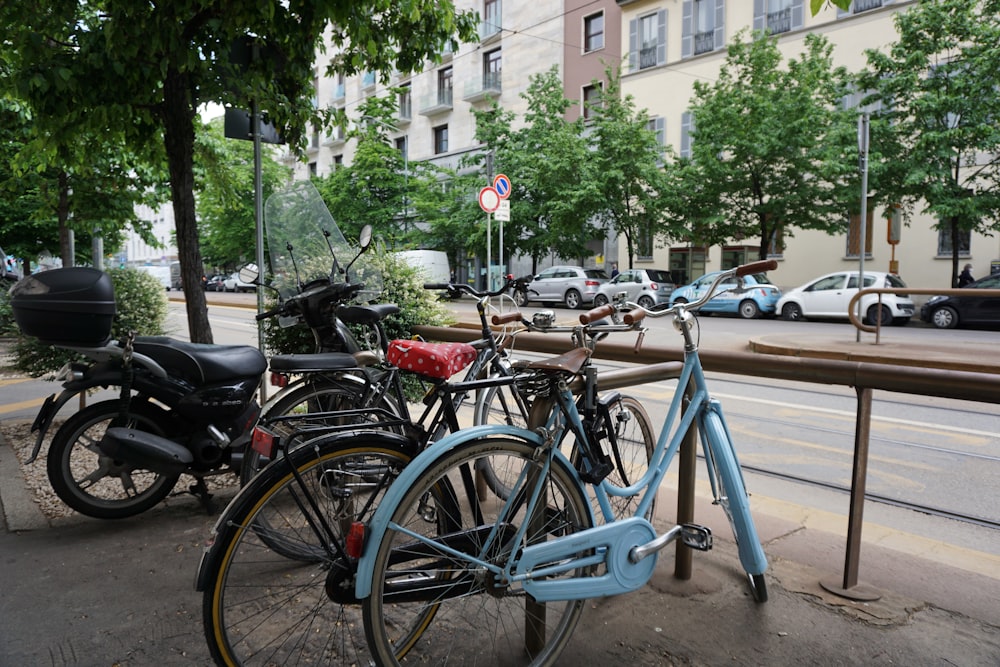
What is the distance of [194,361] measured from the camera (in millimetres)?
3725

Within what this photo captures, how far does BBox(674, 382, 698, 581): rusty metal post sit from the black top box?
9.54ft

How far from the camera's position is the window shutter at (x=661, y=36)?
31.3 m

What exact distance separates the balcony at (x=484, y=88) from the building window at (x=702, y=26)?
1008 cm

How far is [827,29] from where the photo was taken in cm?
2625

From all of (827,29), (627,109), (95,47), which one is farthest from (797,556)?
(827,29)

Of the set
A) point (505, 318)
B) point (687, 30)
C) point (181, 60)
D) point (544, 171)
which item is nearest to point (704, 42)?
point (687, 30)

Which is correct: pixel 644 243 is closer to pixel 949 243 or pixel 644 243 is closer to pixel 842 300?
pixel 949 243

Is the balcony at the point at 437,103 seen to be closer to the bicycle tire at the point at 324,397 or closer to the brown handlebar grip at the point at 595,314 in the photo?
the bicycle tire at the point at 324,397

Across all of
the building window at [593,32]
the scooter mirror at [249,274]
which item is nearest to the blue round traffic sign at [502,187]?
the scooter mirror at [249,274]

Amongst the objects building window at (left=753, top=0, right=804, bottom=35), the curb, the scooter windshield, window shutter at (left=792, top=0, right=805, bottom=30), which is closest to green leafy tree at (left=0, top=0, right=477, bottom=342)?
the scooter windshield

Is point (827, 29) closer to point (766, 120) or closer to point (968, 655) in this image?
point (766, 120)

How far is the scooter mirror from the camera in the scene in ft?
13.8

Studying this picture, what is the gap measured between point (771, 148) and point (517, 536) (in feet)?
75.4

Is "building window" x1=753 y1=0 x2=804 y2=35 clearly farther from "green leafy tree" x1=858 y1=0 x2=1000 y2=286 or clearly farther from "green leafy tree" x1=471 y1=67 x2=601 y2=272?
"green leafy tree" x1=471 y1=67 x2=601 y2=272
